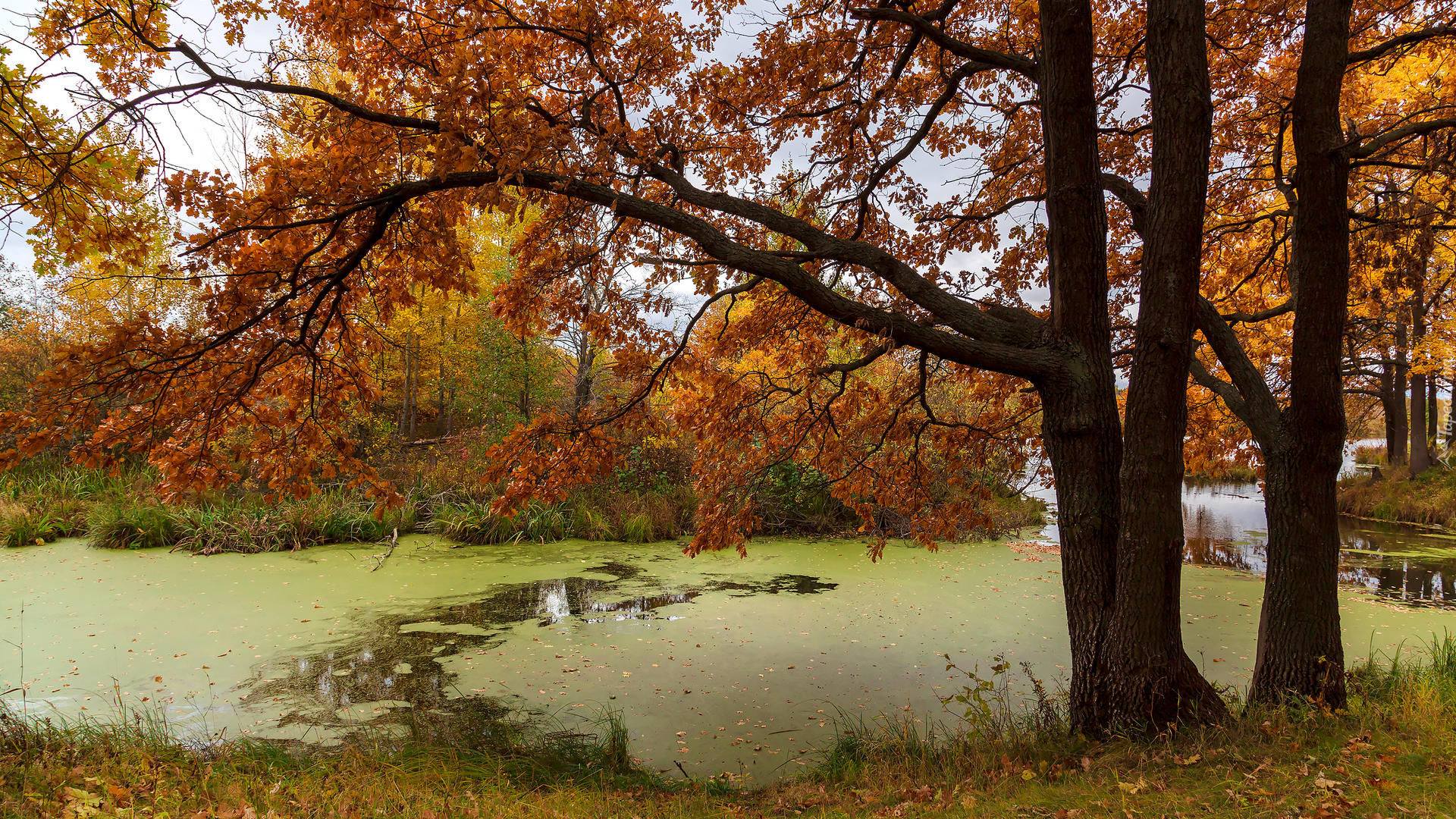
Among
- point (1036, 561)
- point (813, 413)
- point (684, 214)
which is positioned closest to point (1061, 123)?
point (684, 214)

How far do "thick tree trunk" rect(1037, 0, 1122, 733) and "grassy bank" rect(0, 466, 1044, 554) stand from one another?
254 inches

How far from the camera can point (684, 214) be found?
12.7ft

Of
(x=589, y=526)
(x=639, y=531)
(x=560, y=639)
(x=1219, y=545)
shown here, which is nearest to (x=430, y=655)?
(x=560, y=639)

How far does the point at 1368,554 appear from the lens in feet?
33.7

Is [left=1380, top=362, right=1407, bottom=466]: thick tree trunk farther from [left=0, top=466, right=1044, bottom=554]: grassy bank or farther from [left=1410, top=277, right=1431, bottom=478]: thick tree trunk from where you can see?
[left=0, top=466, right=1044, bottom=554]: grassy bank

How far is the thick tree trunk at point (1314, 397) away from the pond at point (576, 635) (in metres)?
1.47

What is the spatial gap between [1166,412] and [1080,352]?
1.77 ft

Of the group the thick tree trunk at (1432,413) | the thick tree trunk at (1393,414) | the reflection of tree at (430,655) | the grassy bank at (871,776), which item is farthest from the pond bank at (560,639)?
the thick tree trunk at (1432,413)

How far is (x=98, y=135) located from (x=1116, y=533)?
702cm

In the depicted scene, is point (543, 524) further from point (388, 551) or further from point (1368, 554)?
point (1368, 554)

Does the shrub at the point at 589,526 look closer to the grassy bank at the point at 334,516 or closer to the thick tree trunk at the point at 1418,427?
the grassy bank at the point at 334,516

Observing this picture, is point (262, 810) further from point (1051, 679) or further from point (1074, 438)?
point (1051, 679)

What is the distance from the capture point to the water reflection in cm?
821

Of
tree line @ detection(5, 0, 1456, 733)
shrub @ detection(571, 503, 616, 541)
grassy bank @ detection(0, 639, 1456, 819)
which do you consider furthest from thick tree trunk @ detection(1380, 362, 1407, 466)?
shrub @ detection(571, 503, 616, 541)
